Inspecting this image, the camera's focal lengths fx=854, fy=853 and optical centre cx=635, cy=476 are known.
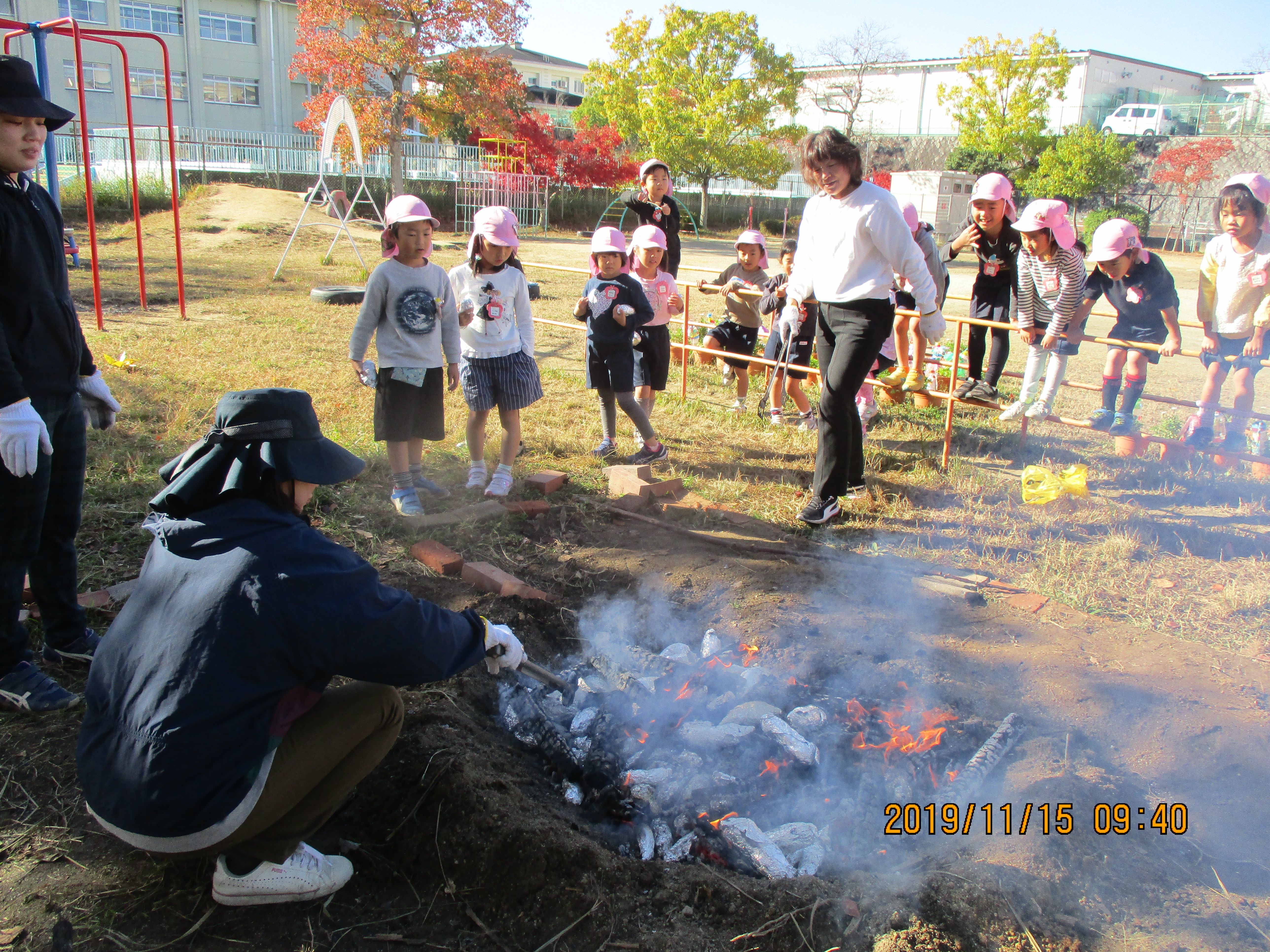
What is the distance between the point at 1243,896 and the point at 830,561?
7.62 ft

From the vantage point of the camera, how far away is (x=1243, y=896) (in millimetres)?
2420

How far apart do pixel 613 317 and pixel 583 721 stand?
3133 millimetres

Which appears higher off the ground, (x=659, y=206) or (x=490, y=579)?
(x=659, y=206)

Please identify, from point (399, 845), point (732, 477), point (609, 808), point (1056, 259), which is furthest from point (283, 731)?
point (1056, 259)

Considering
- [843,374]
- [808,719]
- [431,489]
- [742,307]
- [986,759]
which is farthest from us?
[742,307]

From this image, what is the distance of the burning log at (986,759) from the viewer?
9.20 ft

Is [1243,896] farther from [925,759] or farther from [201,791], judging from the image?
[201,791]

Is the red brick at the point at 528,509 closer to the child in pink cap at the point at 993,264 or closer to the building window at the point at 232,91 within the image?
the child in pink cap at the point at 993,264

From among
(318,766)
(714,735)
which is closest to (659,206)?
(714,735)

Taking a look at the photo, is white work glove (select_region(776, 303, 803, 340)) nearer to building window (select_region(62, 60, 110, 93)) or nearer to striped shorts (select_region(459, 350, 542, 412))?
striped shorts (select_region(459, 350, 542, 412))

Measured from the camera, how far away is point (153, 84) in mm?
32969

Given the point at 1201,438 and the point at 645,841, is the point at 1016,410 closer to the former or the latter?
the point at 1201,438

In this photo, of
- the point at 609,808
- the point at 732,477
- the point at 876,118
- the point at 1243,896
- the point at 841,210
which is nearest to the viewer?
the point at 1243,896

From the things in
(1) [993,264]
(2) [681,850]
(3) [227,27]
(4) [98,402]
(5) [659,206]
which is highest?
(3) [227,27]
